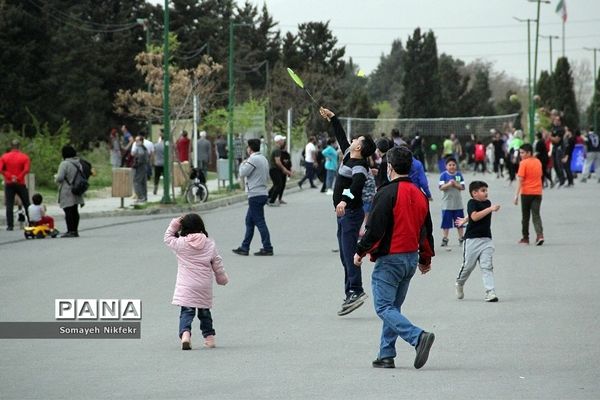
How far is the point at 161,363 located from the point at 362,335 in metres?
2.24

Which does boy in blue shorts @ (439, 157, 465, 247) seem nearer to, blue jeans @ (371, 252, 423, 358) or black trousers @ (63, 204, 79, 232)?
black trousers @ (63, 204, 79, 232)

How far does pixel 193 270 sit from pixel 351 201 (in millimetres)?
2760

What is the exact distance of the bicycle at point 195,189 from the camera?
111 feet

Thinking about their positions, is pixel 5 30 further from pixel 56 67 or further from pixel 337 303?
pixel 337 303

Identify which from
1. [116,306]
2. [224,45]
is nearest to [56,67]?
[224,45]

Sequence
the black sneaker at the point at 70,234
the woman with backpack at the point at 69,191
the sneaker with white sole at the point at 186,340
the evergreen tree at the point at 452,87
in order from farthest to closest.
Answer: the evergreen tree at the point at 452,87, the black sneaker at the point at 70,234, the woman with backpack at the point at 69,191, the sneaker with white sole at the point at 186,340

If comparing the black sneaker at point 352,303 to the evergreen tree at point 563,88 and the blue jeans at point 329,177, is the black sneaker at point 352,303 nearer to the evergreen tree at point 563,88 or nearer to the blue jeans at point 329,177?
the blue jeans at point 329,177

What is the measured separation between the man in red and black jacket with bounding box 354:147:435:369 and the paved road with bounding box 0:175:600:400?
0.27m

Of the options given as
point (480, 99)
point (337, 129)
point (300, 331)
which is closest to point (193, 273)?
point (300, 331)

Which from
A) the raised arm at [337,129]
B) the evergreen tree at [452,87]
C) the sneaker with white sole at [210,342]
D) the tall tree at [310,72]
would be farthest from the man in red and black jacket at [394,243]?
the evergreen tree at [452,87]

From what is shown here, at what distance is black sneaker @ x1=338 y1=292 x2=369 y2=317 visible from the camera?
12.7 meters

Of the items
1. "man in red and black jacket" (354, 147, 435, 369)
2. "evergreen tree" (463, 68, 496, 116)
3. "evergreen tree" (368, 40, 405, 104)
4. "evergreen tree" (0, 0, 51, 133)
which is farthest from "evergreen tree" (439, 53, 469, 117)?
"man in red and black jacket" (354, 147, 435, 369)

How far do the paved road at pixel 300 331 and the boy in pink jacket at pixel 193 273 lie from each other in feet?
0.81

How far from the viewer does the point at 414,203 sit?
9.68 meters
